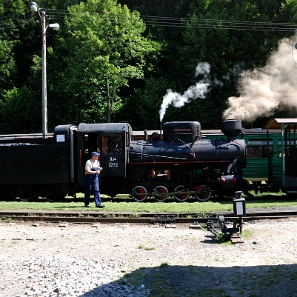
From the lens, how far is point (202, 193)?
1722cm

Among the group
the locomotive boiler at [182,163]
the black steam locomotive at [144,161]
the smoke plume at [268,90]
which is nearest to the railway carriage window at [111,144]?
the black steam locomotive at [144,161]

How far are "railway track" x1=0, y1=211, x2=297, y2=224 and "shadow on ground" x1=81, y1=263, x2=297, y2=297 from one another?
4070 millimetres

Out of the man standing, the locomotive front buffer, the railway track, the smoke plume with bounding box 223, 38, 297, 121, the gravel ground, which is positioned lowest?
the gravel ground

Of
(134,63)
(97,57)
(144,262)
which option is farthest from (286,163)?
(134,63)

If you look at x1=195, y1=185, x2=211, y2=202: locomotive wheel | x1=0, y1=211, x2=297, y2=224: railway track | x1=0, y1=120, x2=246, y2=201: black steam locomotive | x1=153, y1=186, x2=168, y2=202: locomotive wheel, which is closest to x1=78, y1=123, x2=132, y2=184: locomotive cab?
x1=0, y1=120, x2=246, y2=201: black steam locomotive

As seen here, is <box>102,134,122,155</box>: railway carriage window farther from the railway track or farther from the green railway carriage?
the green railway carriage

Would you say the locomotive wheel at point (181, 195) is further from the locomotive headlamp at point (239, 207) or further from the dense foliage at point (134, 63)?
the dense foliage at point (134, 63)

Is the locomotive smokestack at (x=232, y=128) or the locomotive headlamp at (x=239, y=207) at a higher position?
the locomotive smokestack at (x=232, y=128)

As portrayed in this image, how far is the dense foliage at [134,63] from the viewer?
33.9 m

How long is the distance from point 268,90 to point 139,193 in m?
12.8

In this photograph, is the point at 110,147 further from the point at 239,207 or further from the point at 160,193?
the point at 239,207

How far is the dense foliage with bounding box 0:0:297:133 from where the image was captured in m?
33.9

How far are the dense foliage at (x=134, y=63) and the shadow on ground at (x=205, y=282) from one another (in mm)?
25836

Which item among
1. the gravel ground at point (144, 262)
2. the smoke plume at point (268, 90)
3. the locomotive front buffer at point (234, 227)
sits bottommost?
the gravel ground at point (144, 262)
